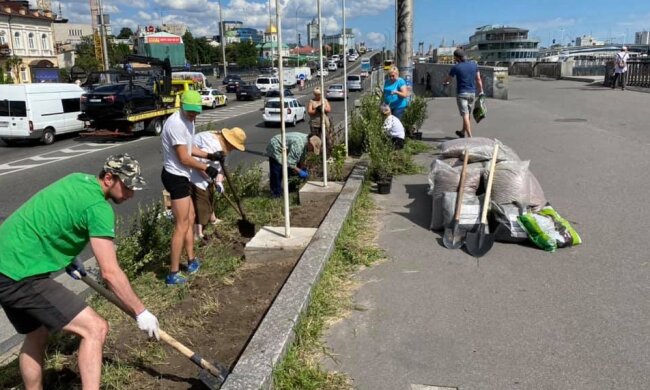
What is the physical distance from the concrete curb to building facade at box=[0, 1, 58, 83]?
6052 cm

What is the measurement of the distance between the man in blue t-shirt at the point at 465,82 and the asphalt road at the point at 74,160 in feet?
14.4

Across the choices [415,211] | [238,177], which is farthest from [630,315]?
[238,177]

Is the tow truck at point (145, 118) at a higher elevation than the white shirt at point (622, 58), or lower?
lower

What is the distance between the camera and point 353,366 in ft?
10.8

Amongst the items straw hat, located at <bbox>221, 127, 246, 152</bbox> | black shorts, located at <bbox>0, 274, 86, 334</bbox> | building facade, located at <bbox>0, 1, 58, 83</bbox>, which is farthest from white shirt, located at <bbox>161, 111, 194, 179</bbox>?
building facade, located at <bbox>0, 1, 58, 83</bbox>

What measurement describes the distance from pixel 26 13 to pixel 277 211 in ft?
243

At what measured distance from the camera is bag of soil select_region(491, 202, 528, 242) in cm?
535

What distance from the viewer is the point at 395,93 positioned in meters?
10.5

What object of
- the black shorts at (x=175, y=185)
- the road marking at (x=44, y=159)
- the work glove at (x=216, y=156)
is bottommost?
the road marking at (x=44, y=159)

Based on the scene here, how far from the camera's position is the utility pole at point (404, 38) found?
1234 centimetres

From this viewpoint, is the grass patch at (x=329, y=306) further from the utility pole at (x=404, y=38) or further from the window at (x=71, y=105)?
the window at (x=71, y=105)

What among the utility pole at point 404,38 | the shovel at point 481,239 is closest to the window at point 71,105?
the utility pole at point 404,38

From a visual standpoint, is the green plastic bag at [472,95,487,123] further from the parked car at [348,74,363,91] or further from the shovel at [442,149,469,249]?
the parked car at [348,74,363,91]

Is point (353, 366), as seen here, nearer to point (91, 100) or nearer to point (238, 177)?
→ point (238, 177)
